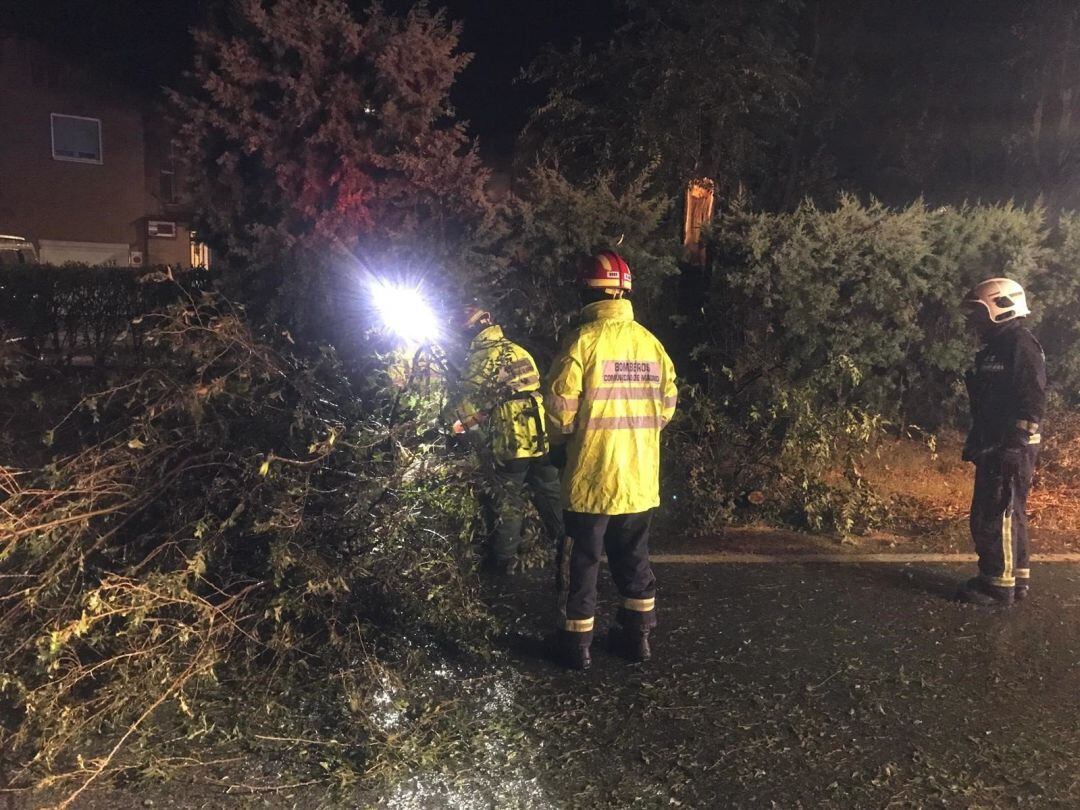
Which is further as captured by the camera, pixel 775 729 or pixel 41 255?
pixel 41 255

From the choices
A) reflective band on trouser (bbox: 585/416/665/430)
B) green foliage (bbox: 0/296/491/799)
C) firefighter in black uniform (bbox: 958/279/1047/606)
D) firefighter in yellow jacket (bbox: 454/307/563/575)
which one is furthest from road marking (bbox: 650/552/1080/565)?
green foliage (bbox: 0/296/491/799)

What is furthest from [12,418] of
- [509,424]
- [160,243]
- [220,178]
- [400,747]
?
[160,243]

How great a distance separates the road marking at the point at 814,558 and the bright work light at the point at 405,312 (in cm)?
234

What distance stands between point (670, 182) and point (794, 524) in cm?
349

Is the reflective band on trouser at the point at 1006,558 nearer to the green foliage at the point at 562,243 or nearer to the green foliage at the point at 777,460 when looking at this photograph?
the green foliage at the point at 777,460

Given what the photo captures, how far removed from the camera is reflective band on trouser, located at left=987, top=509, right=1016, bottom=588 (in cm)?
478

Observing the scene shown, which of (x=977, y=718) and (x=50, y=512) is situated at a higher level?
(x=50, y=512)

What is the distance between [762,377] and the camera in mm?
6621

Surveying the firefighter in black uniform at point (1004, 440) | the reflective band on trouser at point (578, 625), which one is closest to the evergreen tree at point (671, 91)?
the firefighter in black uniform at point (1004, 440)

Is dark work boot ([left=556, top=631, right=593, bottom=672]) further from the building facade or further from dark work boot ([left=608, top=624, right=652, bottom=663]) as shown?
the building facade

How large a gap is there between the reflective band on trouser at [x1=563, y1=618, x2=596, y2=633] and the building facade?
2034 centimetres

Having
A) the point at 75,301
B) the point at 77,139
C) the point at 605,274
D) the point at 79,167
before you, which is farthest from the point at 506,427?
the point at 77,139

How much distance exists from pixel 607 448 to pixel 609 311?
0.67 metres

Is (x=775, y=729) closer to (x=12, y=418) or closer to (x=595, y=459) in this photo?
(x=595, y=459)
